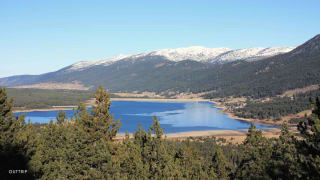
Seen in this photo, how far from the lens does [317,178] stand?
21.9 meters

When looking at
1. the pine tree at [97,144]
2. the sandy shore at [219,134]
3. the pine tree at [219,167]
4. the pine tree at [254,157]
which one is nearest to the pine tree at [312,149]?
the pine tree at [254,157]

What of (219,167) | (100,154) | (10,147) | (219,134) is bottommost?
(219,134)

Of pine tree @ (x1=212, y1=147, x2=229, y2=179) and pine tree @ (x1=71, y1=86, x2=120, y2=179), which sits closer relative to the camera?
pine tree @ (x1=71, y1=86, x2=120, y2=179)

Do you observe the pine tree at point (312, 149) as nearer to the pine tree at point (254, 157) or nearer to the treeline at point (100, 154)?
the treeline at point (100, 154)

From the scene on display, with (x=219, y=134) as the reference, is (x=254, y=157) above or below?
above

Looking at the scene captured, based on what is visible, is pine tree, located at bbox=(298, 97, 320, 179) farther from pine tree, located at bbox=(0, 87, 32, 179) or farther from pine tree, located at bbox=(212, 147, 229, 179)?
pine tree, located at bbox=(212, 147, 229, 179)

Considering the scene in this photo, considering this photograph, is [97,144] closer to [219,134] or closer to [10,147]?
[10,147]

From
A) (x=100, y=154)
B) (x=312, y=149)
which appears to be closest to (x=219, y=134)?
(x=100, y=154)

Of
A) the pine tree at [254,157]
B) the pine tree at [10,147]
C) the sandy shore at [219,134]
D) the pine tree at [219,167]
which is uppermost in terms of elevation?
the pine tree at [10,147]

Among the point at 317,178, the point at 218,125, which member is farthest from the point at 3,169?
the point at 218,125

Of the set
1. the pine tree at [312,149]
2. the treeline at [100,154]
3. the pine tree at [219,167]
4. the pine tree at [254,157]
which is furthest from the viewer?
the pine tree at [219,167]

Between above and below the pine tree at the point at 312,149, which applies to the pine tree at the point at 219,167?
below

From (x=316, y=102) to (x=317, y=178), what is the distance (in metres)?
5.49

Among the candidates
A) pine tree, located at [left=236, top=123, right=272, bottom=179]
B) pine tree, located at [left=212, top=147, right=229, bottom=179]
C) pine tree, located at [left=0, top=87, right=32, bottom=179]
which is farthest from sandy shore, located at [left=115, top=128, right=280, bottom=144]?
pine tree, located at [left=0, top=87, right=32, bottom=179]
